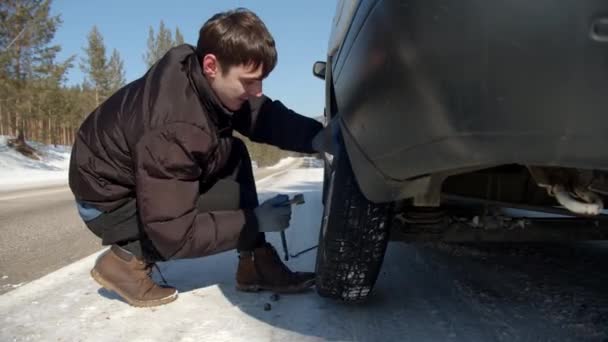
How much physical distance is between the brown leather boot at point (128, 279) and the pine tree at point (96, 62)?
30.7 m

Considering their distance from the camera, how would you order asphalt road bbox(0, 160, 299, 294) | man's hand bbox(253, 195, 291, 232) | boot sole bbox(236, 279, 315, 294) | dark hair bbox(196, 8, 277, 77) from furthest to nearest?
asphalt road bbox(0, 160, 299, 294), boot sole bbox(236, 279, 315, 294), man's hand bbox(253, 195, 291, 232), dark hair bbox(196, 8, 277, 77)

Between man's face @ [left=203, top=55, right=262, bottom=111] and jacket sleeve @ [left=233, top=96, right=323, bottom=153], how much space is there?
45 centimetres

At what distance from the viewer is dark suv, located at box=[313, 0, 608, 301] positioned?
67 cm

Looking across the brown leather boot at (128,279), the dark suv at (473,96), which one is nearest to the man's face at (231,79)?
the dark suv at (473,96)

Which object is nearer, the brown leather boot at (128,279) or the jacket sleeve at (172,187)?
the jacket sleeve at (172,187)

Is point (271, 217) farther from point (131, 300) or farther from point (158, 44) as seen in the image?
point (158, 44)

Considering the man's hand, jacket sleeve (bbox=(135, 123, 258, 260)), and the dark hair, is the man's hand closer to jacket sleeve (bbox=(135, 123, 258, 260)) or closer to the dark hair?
jacket sleeve (bbox=(135, 123, 258, 260))

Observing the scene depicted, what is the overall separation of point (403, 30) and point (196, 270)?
168cm

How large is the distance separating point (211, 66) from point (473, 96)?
985mm

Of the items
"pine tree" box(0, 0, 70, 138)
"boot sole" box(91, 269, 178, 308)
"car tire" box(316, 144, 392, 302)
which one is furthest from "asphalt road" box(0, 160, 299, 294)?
"pine tree" box(0, 0, 70, 138)

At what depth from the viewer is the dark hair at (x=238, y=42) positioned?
1454 mm

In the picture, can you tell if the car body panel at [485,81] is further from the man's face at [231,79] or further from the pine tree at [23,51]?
the pine tree at [23,51]

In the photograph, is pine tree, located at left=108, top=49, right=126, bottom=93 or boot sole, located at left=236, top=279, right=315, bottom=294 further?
pine tree, located at left=108, top=49, right=126, bottom=93

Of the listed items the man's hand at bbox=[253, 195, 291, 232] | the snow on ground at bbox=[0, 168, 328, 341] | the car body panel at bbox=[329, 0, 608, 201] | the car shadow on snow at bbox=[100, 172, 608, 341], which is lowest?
the snow on ground at bbox=[0, 168, 328, 341]
